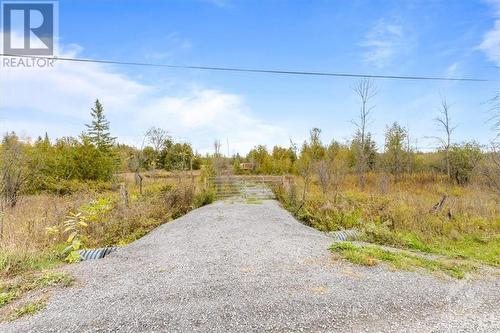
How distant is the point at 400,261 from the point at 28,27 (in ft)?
25.1

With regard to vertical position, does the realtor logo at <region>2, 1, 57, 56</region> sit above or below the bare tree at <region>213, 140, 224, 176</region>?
above

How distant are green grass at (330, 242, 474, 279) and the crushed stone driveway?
0.20 metres

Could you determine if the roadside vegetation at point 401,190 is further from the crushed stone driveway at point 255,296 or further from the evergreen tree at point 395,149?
the crushed stone driveway at point 255,296

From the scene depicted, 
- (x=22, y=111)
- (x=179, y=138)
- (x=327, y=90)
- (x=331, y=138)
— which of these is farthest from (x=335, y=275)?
(x=331, y=138)

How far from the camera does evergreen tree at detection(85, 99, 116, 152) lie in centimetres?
2938

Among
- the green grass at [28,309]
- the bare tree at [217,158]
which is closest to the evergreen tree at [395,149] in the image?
the bare tree at [217,158]

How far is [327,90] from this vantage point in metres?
10.4

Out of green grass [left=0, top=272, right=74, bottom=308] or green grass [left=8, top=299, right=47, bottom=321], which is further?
green grass [left=0, top=272, right=74, bottom=308]

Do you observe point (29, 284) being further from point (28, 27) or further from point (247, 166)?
point (247, 166)

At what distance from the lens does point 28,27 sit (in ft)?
18.0

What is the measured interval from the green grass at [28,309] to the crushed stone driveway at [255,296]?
0.37 feet

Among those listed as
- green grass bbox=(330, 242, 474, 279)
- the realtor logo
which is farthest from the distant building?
green grass bbox=(330, 242, 474, 279)

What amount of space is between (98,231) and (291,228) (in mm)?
4197

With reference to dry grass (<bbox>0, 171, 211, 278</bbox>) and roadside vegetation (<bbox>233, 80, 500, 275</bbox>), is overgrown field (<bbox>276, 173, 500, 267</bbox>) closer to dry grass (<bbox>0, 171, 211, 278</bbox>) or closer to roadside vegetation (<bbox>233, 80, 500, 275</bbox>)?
roadside vegetation (<bbox>233, 80, 500, 275</bbox>)
